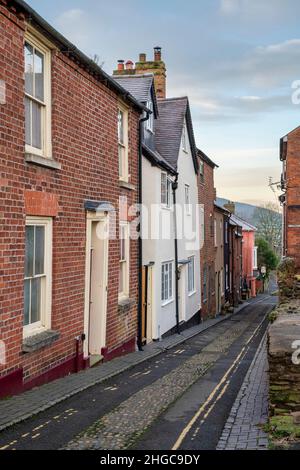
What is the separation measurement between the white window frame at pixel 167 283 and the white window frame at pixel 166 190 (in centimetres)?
223

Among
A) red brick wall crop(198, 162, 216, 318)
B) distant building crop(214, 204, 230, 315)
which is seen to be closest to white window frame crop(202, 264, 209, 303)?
red brick wall crop(198, 162, 216, 318)

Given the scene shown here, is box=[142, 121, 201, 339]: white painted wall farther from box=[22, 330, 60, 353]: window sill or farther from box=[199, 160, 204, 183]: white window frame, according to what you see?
box=[22, 330, 60, 353]: window sill

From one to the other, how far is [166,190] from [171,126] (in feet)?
13.5

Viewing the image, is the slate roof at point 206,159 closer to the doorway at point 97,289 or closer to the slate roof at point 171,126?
the slate roof at point 171,126

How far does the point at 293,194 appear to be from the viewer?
25.0 metres

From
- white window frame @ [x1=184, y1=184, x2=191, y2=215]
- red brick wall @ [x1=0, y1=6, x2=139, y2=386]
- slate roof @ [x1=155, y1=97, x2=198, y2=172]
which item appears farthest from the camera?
white window frame @ [x1=184, y1=184, x2=191, y2=215]

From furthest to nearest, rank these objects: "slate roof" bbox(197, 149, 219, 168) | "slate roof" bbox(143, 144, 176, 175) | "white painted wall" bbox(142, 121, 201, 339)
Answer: "slate roof" bbox(197, 149, 219, 168) → "white painted wall" bbox(142, 121, 201, 339) → "slate roof" bbox(143, 144, 176, 175)

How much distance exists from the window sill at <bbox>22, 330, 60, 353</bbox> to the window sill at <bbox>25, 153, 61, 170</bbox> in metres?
2.97

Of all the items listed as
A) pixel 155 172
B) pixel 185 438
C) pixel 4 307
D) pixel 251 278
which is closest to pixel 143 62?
pixel 155 172

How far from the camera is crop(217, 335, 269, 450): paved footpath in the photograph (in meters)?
6.60

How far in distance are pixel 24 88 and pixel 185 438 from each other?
6.02 m

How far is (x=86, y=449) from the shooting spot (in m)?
6.41

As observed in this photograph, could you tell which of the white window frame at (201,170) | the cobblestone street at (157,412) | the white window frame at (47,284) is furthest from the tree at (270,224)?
the white window frame at (47,284)

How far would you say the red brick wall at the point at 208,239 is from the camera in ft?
95.5
